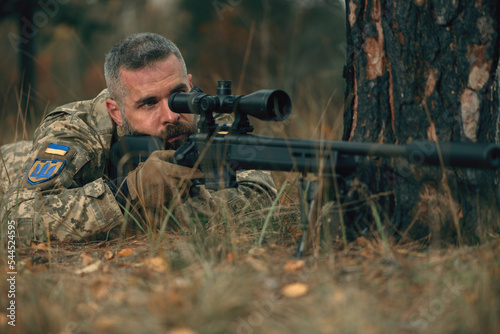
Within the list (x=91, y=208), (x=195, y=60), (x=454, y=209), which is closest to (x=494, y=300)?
(x=454, y=209)

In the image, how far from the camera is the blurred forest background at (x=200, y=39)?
9.59 metres

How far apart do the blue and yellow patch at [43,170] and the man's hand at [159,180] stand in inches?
20.8

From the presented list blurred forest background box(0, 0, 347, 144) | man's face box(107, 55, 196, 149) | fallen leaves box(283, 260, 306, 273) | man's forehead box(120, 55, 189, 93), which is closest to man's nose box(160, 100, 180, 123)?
man's face box(107, 55, 196, 149)

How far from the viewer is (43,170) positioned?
136 inches

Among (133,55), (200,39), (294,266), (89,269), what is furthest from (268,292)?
(200,39)

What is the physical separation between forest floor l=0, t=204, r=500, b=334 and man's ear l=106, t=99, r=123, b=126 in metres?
1.57

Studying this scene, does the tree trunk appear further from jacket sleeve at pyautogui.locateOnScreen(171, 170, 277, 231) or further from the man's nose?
the man's nose

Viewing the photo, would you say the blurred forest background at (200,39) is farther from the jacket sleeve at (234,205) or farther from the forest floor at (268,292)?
the forest floor at (268,292)

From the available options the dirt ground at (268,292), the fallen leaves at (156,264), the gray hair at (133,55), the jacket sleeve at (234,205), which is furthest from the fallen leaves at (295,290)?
the gray hair at (133,55)

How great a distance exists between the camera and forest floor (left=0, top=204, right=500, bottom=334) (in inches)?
71.1

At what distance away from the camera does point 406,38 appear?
8.37 feet

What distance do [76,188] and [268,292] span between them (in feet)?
6.14

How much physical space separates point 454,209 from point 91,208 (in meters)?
2.14

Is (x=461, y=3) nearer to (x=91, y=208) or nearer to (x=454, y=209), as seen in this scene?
(x=454, y=209)
